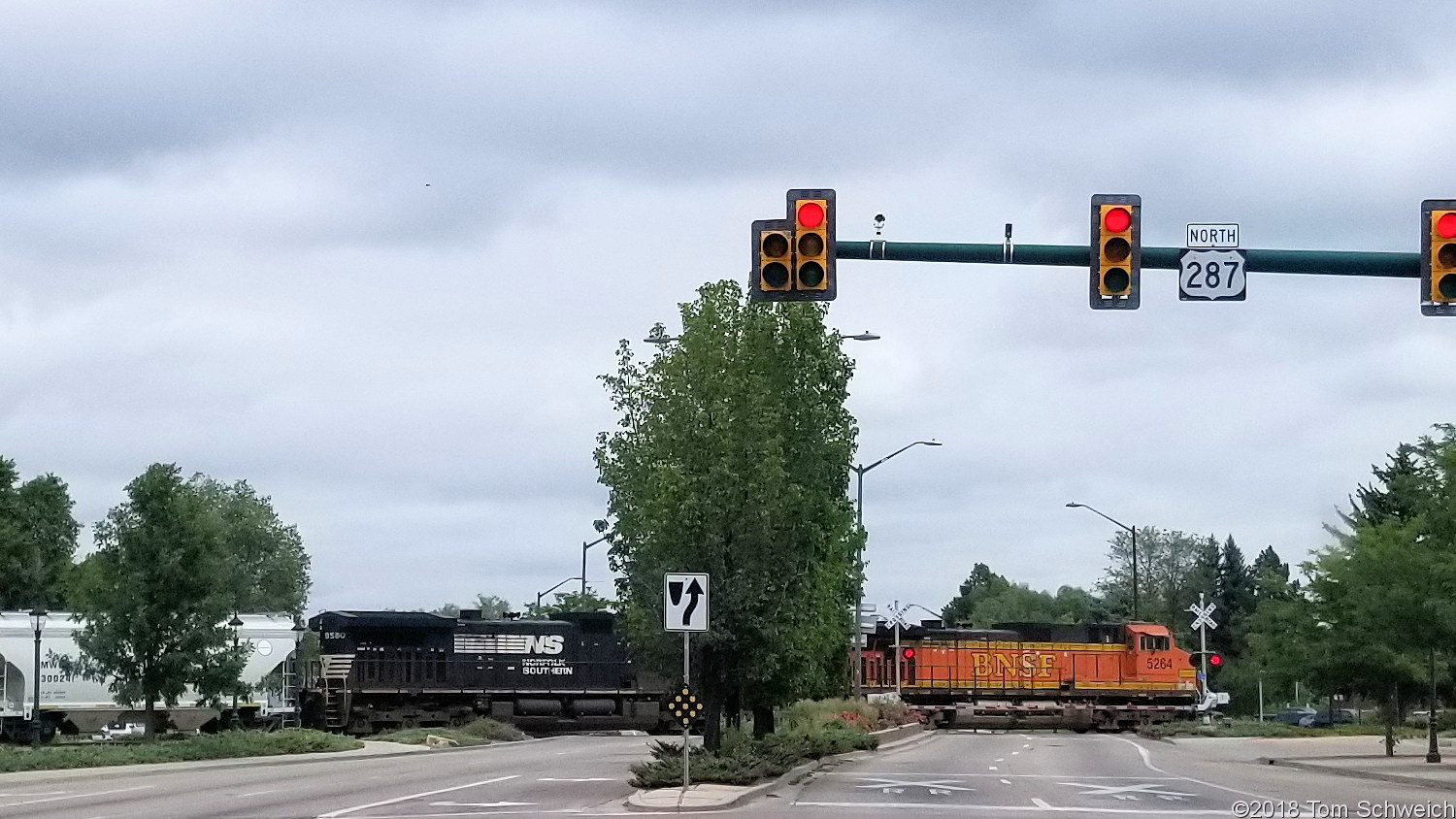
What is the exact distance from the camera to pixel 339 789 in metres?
28.6

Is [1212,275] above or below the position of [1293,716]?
above

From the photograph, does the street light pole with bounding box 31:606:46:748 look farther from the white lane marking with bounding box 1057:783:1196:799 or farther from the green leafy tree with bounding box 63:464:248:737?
the white lane marking with bounding box 1057:783:1196:799

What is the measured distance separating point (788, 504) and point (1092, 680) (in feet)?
132

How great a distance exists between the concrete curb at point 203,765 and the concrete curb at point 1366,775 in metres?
23.0

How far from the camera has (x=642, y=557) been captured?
1166 inches

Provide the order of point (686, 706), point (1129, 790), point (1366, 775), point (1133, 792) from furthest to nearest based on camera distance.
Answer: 1. point (1366, 775)
2. point (1129, 790)
3. point (1133, 792)
4. point (686, 706)

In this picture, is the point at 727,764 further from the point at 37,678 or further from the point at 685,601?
the point at 37,678

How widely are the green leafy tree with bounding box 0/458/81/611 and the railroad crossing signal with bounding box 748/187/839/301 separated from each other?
228ft

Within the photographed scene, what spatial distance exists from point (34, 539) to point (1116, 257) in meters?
87.0

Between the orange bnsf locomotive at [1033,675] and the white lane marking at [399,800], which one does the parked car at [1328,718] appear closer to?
the orange bnsf locomotive at [1033,675]

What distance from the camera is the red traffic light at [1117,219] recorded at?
663 inches

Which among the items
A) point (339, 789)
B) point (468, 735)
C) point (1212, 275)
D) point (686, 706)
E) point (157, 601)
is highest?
point (1212, 275)

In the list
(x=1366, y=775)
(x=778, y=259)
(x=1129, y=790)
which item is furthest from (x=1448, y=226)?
(x=1366, y=775)

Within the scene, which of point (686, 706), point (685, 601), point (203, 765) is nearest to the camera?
point (685, 601)
